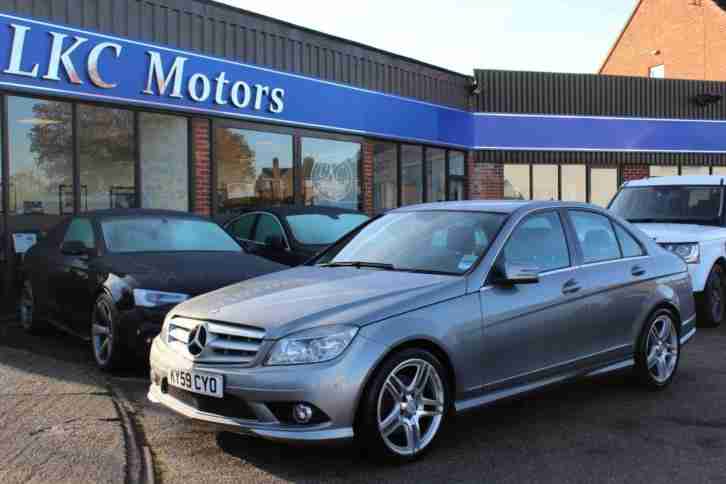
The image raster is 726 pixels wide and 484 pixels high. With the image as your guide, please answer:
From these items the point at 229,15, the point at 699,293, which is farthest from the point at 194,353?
the point at 229,15

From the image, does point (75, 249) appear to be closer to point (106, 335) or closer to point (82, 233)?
point (82, 233)

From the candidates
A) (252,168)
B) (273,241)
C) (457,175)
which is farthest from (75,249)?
(457,175)

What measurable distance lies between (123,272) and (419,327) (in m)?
3.40

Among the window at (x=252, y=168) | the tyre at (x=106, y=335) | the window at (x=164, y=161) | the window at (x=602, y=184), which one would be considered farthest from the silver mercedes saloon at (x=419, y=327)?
the window at (x=602, y=184)

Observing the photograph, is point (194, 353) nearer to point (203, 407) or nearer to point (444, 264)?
point (203, 407)

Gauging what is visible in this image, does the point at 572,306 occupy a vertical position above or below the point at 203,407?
above

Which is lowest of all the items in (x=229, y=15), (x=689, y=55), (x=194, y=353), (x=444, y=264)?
(x=194, y=353)

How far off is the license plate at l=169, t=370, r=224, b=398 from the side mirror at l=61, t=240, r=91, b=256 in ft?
11.0

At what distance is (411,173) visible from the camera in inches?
757

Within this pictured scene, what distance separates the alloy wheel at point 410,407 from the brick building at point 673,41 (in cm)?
3067

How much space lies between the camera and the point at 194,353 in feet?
14.8

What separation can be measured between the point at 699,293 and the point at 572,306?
495cm

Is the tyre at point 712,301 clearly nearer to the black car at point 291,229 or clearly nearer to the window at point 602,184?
the black car at point 291,229

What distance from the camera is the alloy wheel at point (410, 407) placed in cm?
436
